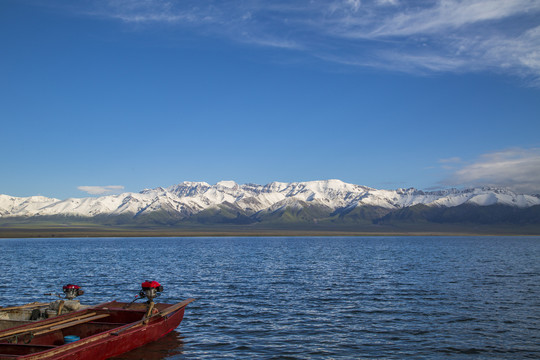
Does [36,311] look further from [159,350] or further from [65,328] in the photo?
[159,350]

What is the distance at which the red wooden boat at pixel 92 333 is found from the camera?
20969mm

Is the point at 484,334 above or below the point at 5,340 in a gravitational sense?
below

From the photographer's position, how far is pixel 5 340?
2312 cm

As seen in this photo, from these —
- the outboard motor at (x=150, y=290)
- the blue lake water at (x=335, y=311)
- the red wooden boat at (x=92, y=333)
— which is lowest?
the blue lake water at (x=335, y=311)

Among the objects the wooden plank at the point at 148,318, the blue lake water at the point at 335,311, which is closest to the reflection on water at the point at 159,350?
the blue lake water at the point at 335,311

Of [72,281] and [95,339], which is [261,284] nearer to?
[72,281]

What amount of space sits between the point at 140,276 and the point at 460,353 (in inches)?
1960

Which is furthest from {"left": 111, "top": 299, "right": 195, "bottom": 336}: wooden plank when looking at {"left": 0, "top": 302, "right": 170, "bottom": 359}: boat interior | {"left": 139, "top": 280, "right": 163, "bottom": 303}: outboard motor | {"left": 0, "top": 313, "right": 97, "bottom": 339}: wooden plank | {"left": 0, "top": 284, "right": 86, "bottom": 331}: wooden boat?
{"left": 0, "top": 284, "right": 86, "bottom": 331}: wooden boat

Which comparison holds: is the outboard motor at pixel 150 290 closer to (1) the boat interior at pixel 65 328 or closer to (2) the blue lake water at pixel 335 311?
(1) the boat interior at pixel 65 328

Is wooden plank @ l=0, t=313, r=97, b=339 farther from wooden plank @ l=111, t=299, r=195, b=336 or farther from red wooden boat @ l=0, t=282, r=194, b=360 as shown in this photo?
wooden plank @ l=111, t=299, r=195, b=336

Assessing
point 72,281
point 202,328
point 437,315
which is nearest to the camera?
point 202,328

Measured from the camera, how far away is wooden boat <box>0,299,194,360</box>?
68.8ft

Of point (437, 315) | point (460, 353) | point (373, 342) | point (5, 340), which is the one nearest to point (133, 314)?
point (5, 340)

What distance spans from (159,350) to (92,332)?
14.0ft
